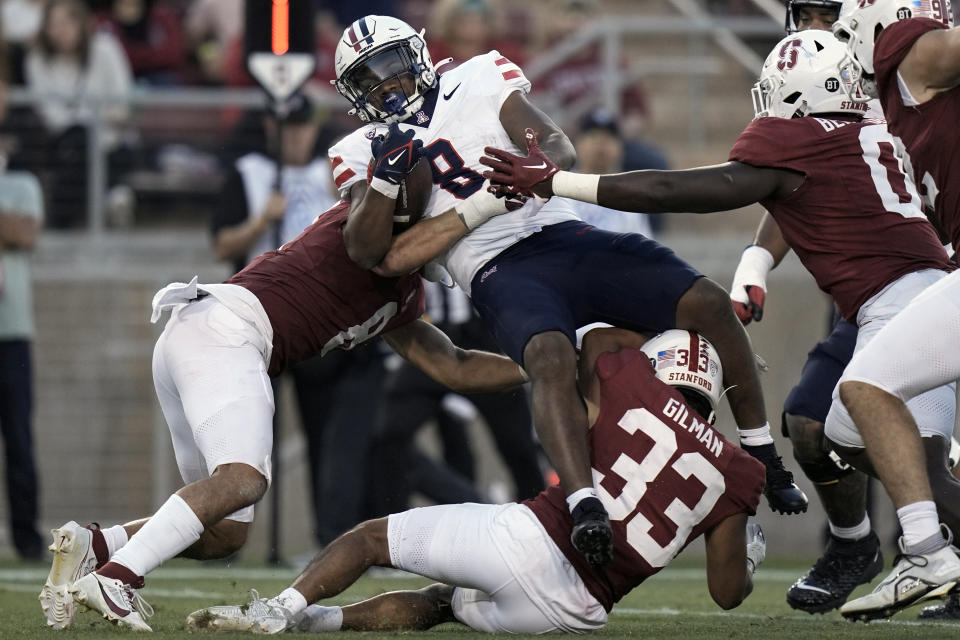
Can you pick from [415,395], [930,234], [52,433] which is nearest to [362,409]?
[415,395]

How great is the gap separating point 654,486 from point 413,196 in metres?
1.47

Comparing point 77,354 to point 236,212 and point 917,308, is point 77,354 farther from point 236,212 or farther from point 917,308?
point 917,308

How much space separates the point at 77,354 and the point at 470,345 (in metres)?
3.19

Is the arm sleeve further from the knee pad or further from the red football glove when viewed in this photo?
the knee pad

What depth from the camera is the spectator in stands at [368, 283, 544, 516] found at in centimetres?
829

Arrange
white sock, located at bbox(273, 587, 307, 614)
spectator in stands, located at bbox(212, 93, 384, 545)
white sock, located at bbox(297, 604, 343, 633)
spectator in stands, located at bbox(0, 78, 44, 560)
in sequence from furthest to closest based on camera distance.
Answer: spectator in stands, located at bbox(0, 78, 44, 560) → spectator in stands, located at bbox(212, 93, 384, 545) → white sock, located at bbox(297, 604, 343, 633) → white sock, located at bbox(273, 587, 307, 614)

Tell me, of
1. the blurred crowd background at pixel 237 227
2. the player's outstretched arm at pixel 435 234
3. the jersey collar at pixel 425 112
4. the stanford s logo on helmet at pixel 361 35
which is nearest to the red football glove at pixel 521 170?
the player's outstretched arm at pixel 435 234

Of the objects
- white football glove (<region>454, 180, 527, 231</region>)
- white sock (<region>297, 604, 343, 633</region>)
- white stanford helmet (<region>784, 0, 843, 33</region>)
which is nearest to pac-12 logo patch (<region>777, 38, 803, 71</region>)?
white stanford helmet (<region>784, 0, 843, 33</region>)

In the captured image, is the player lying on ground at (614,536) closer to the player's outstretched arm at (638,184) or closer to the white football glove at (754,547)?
the white football glove at (754,547)

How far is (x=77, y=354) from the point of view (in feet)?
33.8

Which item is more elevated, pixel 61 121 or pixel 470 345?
pixel 61 121

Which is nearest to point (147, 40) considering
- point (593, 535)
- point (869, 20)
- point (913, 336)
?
point (869, 20)

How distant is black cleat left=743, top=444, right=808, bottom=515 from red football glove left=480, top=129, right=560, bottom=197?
1.19 meters

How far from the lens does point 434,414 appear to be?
870 cm
